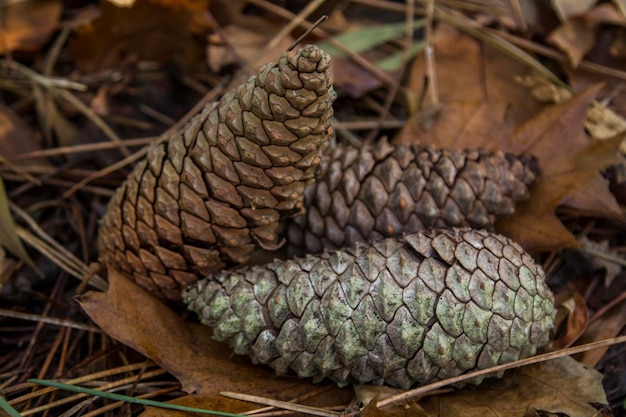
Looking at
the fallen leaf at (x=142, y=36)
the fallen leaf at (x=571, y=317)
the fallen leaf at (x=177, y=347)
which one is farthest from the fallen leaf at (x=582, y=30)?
the fallen leaf at (x=177, y=347)

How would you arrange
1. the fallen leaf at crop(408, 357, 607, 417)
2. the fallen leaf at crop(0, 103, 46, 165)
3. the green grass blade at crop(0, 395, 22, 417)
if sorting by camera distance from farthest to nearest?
the fallen leaf at crop(0, 103, 46, 165)
the fallen leaf at crop(408, 357, 607, 417)
the green grass blade at crop(0, 395, 22, 417)

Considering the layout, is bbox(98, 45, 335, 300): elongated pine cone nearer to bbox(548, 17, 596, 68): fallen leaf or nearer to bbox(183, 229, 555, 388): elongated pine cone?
bbox(183, 229, 555, 388): elongated pine cone

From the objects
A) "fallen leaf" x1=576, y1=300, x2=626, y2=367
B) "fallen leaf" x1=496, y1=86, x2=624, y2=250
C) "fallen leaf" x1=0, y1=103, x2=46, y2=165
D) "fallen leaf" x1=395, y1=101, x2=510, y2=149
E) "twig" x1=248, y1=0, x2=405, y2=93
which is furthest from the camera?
"twig" x1=248, y1=0, x2=405, y2=93

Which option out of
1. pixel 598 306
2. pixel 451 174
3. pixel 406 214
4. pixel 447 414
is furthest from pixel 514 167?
pixel 447 414

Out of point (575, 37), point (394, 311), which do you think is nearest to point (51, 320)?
point (394, 311)

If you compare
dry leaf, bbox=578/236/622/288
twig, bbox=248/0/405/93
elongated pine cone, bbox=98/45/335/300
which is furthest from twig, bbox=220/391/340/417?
twig, bbox=248/0/405/93

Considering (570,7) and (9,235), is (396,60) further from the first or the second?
(9,235)
